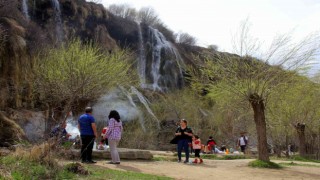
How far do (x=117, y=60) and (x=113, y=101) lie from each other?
9.19m

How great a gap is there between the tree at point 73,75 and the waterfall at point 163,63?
A: 2329 cm

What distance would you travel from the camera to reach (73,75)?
18250mm

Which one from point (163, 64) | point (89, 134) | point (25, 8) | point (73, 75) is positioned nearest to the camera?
point (89, 134)

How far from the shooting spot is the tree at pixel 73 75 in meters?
18.8

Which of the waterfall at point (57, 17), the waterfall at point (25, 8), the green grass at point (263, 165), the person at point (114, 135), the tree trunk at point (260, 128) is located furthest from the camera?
the waterfall at point (57, 17)

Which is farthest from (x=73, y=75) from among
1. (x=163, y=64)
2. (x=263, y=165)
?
(x=163, y=64)

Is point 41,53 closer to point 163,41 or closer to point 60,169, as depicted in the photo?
point 60,169

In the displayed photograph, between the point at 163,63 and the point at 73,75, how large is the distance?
1160 inches

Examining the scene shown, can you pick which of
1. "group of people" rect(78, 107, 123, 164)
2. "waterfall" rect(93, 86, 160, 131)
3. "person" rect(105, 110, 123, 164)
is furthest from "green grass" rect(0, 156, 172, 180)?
"waterfall" rect(93, 86, 160, 131)

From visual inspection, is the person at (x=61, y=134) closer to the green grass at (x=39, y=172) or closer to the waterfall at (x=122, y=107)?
the green grass at (x=39, y=172)

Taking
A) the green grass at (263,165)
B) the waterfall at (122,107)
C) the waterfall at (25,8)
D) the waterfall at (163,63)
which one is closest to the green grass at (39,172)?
the green grass at (263,165)

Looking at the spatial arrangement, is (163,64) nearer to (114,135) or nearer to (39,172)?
(114,135)

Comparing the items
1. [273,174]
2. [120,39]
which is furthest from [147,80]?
[273,174]

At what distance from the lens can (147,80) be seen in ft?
148
